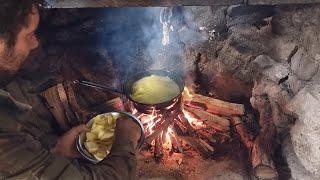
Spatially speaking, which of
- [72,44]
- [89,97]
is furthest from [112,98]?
[72,44]

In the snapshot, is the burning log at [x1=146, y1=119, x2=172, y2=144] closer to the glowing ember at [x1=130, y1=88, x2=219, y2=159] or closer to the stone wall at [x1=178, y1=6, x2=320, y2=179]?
the glowing ember at [x1=130, y1=88, x2=219, y2=159]

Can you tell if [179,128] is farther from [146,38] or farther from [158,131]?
[146,38]

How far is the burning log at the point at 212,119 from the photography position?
12.2ft

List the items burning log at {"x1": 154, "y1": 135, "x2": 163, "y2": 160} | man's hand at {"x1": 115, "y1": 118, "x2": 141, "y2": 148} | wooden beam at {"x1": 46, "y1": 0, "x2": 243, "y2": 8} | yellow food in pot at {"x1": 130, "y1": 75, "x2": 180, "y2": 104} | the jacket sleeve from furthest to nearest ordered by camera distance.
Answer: burning log at {"x1": 154, "y1": 135, "x2": 163, "y2": 160}, yellow food in pot at {"x1": 130, "y1": 75, "x2": 180, "y2": 104}, wooden beam at {"x1": 46, "y1": 0, "x2": 243, "y2": 8}, man's hand at {"x1": 115, "y1": 118, "x2": 141, "y2": 148}, the jacket sleeve

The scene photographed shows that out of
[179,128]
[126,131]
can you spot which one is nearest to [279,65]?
[179,128]

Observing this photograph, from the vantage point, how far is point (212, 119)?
374 centimetres

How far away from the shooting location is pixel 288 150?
3.28 metres

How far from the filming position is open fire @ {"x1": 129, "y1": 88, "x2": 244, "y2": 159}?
3539 millimetres

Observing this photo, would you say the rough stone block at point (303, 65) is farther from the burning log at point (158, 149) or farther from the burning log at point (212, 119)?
the burning log at point (158, 149)

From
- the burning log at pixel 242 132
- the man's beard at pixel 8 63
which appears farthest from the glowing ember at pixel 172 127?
the man's beard at pixel 8 63

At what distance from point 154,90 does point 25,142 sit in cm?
141

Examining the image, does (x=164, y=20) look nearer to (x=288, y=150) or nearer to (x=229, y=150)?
(x=229, y=150)

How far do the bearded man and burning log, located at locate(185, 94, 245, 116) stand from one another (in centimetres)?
110

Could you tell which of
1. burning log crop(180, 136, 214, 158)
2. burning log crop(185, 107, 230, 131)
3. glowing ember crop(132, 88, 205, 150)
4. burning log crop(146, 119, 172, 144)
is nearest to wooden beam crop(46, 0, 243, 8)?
glowing ember crop(132, 88, 205, 150)
